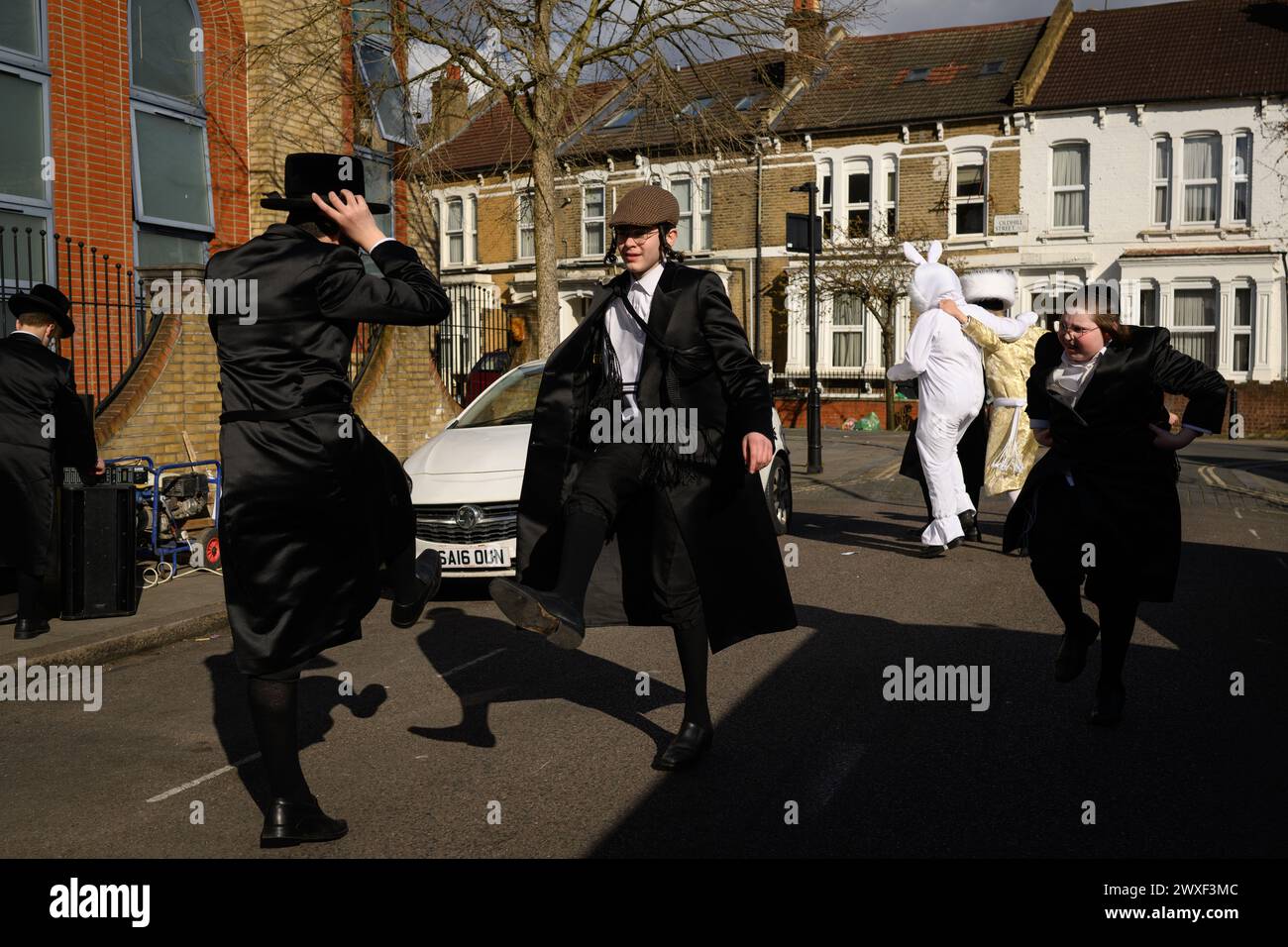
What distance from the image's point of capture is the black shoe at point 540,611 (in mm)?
4305

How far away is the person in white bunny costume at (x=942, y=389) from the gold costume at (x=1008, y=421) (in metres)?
0.55

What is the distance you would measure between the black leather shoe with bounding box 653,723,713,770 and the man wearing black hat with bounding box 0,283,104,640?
15.0ft

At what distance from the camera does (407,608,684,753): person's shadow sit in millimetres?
5457

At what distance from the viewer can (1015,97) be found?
32625 mm

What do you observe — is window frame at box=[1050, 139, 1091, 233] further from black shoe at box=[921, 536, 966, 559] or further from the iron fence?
black shoe at box=[921, 536, 966, 559]

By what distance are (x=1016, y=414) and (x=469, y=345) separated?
30.0ft

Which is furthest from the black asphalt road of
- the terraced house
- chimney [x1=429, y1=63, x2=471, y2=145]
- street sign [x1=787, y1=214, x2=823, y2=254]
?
the terraced house

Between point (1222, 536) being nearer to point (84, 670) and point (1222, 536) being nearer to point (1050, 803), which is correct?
point (1050, 803)

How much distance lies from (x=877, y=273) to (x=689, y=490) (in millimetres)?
28447

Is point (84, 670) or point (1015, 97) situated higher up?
point (1015, 97)

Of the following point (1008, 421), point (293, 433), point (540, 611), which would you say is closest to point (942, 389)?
point (1008, 421)

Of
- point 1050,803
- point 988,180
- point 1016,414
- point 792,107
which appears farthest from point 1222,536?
point 792,107

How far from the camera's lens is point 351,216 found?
393 centimetres

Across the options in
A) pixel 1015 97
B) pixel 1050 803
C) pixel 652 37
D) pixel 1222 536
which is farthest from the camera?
pixel 1015 97
